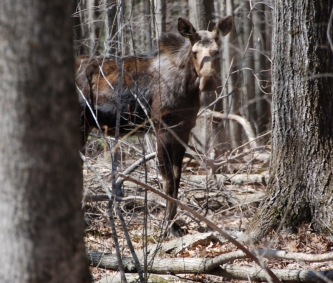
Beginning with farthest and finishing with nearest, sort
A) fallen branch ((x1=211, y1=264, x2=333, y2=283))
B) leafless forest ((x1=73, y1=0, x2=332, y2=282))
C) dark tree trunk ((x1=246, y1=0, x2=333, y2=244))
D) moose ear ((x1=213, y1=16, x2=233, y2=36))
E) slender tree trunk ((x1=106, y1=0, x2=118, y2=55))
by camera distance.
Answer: moose ear ((x1=213, y1=16, x2=233, y2=36)) < dark tree trunk ((x1=246, y1=0, x2=333, y2=244)) < slender tree trunk ((x1=106, y1=0, x2=118, y2=55)) < leafless forest ((x1=73, y1=0, x2=332, y2=282)) < fallen branch ((x1=211, y1=264, x2=333, y2=283))

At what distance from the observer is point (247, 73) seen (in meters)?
16.7

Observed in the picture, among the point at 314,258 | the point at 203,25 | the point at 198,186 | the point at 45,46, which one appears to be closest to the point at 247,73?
the point at 203,25

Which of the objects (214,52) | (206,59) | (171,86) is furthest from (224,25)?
(171,86)

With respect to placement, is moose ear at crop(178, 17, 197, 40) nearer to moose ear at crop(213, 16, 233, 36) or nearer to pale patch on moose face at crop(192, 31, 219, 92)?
pale patch on moose face at crop(192, 31, 219, 92)

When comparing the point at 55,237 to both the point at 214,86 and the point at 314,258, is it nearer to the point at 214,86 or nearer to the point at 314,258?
the point at 314,258

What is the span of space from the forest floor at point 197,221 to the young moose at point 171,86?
459mm

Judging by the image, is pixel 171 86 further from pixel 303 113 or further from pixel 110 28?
pixel 303 113

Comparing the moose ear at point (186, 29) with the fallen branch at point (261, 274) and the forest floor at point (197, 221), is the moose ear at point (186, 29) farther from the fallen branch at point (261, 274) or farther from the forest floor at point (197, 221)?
the fallen branch at point (261, 274)

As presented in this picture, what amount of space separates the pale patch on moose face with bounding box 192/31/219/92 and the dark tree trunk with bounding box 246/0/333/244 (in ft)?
5.85

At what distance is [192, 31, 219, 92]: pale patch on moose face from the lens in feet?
23.0

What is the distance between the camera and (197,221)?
5.09 metres

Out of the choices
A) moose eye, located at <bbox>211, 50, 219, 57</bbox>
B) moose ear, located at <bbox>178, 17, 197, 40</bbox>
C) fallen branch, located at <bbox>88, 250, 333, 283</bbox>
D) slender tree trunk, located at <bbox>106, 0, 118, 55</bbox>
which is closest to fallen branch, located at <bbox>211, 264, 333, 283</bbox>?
fallen branch, located at <bbox>88, 250, 333, 283</bbox>

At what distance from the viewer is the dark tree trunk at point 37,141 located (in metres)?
2.20

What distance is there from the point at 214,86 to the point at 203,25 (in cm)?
300
